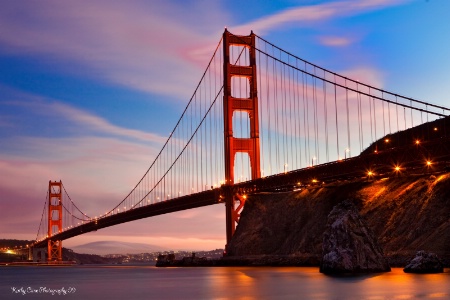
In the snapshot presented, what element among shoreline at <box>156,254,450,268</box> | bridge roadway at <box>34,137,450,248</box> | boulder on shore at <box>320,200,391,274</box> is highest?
bridge roadway at <box>34,137,450,248</box>

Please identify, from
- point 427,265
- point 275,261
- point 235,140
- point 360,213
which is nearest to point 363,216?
point 360,213

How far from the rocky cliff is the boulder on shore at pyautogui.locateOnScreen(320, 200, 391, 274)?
837 centimetres

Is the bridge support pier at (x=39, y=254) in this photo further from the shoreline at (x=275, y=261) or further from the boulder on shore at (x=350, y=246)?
the boulder on shore at (x=350, y=246)

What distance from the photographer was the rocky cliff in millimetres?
50906

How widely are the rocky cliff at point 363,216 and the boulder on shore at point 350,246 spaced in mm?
8367

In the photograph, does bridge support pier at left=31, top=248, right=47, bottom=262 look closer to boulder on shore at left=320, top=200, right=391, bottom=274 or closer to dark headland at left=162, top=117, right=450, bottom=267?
dark headland at left=162, top=117, right=450, bottom=267

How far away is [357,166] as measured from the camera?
63406 millimetres

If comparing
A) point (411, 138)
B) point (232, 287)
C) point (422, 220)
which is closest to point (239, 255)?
point (422, 220)

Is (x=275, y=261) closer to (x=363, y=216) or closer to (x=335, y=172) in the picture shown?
(x=335, y=172)

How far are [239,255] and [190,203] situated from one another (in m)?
15.7

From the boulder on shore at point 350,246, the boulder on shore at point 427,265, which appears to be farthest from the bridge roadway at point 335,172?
the boulder on shore at point 350,246

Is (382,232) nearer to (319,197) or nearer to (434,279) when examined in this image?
(319,197)

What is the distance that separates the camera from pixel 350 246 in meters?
38.7

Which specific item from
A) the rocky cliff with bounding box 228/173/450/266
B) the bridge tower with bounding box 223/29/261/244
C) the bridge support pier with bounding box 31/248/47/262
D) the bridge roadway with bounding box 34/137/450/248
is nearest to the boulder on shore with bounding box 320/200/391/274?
the rocky cliff with bounding box 228/173/450/266
